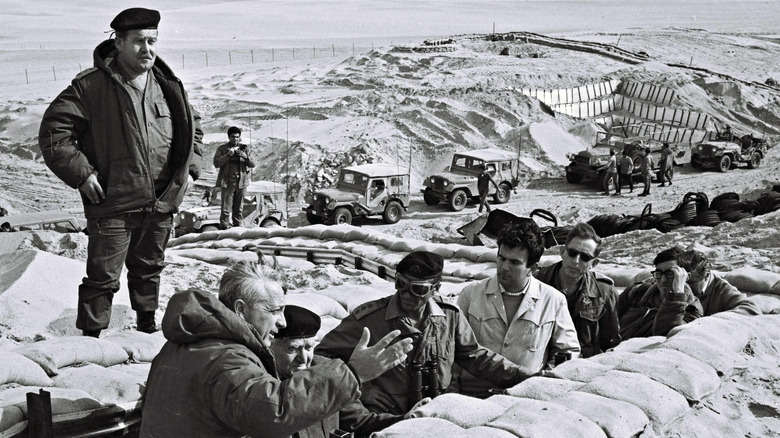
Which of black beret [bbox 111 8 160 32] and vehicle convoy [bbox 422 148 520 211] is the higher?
black beret [bbox 111 8 160 32]

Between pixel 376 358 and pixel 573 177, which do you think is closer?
pixel 376 358

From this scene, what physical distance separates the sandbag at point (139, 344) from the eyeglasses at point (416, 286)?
1544 millimetres

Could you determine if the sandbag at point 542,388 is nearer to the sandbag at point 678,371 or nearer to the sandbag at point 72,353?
the sandbag at point 678,371

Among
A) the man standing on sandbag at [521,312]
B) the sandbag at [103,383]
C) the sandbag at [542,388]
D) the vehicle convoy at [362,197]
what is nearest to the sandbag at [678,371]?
the sandbag at [542,388]

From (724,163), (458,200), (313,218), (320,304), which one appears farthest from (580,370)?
(724,163)

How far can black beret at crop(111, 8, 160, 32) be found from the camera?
5137 millimetres

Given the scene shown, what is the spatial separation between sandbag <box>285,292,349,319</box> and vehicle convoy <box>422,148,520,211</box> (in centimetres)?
1557

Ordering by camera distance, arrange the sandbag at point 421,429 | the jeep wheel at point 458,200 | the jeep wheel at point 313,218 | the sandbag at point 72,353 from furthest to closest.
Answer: the jeep wheel at point 458,200 < the jeep wheel at point 313,218 < the sandbag at point 72,353 < the sandbag at point 421,429

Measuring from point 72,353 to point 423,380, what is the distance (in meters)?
1.72

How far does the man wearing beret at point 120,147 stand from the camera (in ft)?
17.1

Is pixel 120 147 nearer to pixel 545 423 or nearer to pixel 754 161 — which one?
pixel 545 423

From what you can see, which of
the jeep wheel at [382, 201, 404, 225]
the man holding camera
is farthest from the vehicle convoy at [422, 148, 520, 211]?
the man holding camera

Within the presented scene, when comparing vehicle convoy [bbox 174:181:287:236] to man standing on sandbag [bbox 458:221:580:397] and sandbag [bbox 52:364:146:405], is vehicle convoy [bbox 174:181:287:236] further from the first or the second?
sandbag [bbox 52:364:146:405]

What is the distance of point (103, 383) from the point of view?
14.8 feet
